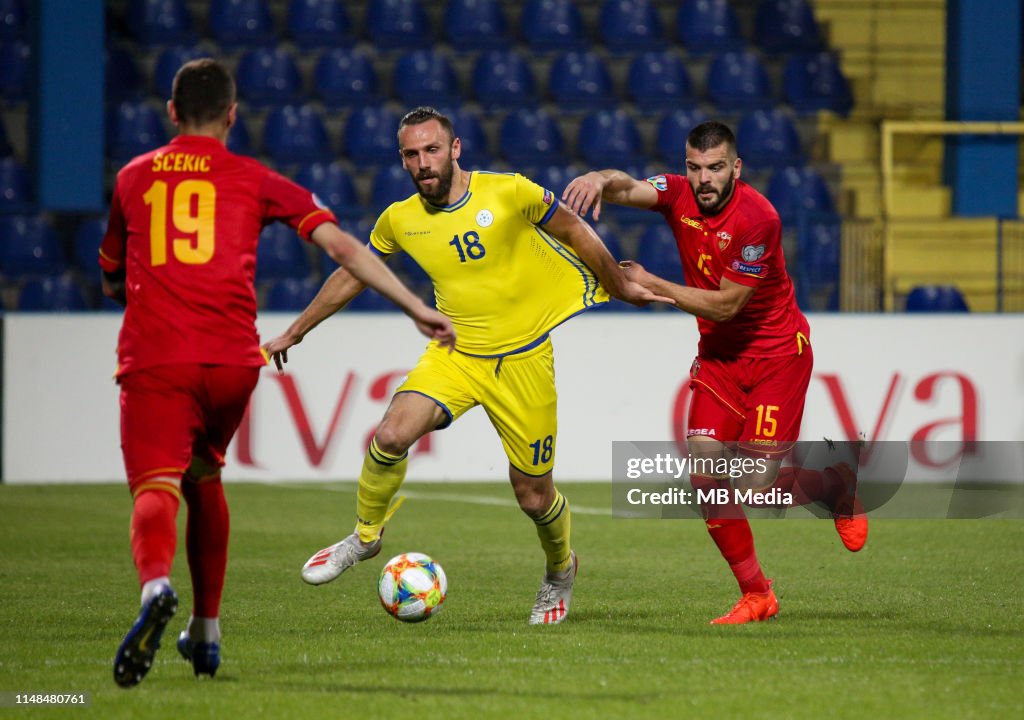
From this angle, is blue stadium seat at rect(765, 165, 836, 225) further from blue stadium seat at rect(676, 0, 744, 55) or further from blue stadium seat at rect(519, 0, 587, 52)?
blue stadium seat at rect(519, 0, 587, 52)

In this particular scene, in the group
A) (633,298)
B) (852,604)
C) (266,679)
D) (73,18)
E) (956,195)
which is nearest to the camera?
(266,679)

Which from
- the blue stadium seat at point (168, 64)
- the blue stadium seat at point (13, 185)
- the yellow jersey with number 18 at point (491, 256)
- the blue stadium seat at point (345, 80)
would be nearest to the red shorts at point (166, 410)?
the yellow jersey with number 18 at point (491, 256)

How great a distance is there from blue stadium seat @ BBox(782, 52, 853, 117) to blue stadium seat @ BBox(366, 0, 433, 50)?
13.8 feet

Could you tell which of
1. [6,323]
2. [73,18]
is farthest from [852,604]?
[73,18]

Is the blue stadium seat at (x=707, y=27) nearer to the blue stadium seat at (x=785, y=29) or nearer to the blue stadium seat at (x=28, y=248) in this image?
the blue stadium seat at (x=785, y=29)

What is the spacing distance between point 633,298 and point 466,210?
2.68 feet

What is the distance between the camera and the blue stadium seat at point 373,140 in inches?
654

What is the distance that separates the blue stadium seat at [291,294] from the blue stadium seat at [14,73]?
423 cm

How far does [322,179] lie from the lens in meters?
16.0

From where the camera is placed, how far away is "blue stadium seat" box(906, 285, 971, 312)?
14.2 meters

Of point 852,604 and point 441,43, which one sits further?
point 441,43

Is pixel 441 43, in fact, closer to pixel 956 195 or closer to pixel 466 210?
pixel 956 195

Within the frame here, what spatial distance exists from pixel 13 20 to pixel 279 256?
462 centimetres

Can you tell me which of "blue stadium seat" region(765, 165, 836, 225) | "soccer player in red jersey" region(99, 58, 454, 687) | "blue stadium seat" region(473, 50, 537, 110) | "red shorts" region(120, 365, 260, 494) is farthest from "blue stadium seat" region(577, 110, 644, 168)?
"red shorts" region(120, 365, 260, 494)
